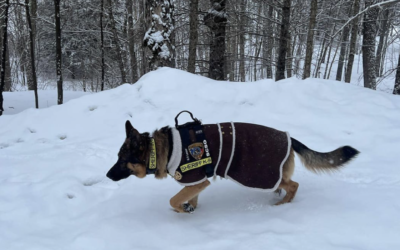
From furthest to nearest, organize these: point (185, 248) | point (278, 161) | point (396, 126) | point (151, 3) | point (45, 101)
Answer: point (45, 101) → point (151, 3) → point (396, 126) → point (278, 161) → point (185, 248)

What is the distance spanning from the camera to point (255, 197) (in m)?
3.55

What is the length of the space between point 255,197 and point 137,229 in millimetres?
1562

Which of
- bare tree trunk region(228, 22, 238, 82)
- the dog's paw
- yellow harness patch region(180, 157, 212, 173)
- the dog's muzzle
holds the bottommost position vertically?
the dog's paw

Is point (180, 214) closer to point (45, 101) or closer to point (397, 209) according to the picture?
point (397, 209)

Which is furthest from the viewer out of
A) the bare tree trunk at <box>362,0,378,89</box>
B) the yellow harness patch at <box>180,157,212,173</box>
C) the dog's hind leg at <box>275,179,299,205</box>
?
the bare tree trunk at <box>362,0,378,89</box>

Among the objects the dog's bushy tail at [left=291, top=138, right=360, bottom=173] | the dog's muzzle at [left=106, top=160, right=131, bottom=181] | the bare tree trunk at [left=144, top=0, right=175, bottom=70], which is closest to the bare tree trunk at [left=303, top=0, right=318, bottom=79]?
the bare tree trunk at [left=144, top=0, right=175, bottom=70]

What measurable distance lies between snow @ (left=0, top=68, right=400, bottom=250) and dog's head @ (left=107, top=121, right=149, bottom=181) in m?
0.55

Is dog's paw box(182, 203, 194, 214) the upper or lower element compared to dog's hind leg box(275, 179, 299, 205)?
lower

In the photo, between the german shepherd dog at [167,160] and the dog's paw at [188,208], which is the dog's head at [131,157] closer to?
the german shepherd dog at [167,160]

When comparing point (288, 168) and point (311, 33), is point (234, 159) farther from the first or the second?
point (311, 33)

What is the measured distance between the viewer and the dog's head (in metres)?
3.07

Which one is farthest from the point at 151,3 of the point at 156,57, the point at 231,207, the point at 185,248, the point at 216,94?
the point at 185,248

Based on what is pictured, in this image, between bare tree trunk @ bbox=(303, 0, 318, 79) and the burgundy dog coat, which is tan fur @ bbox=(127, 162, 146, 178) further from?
bare tree trunk @ bbox=(303, 0, 318, 79)

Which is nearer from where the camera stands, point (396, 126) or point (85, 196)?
point (85, 196)
